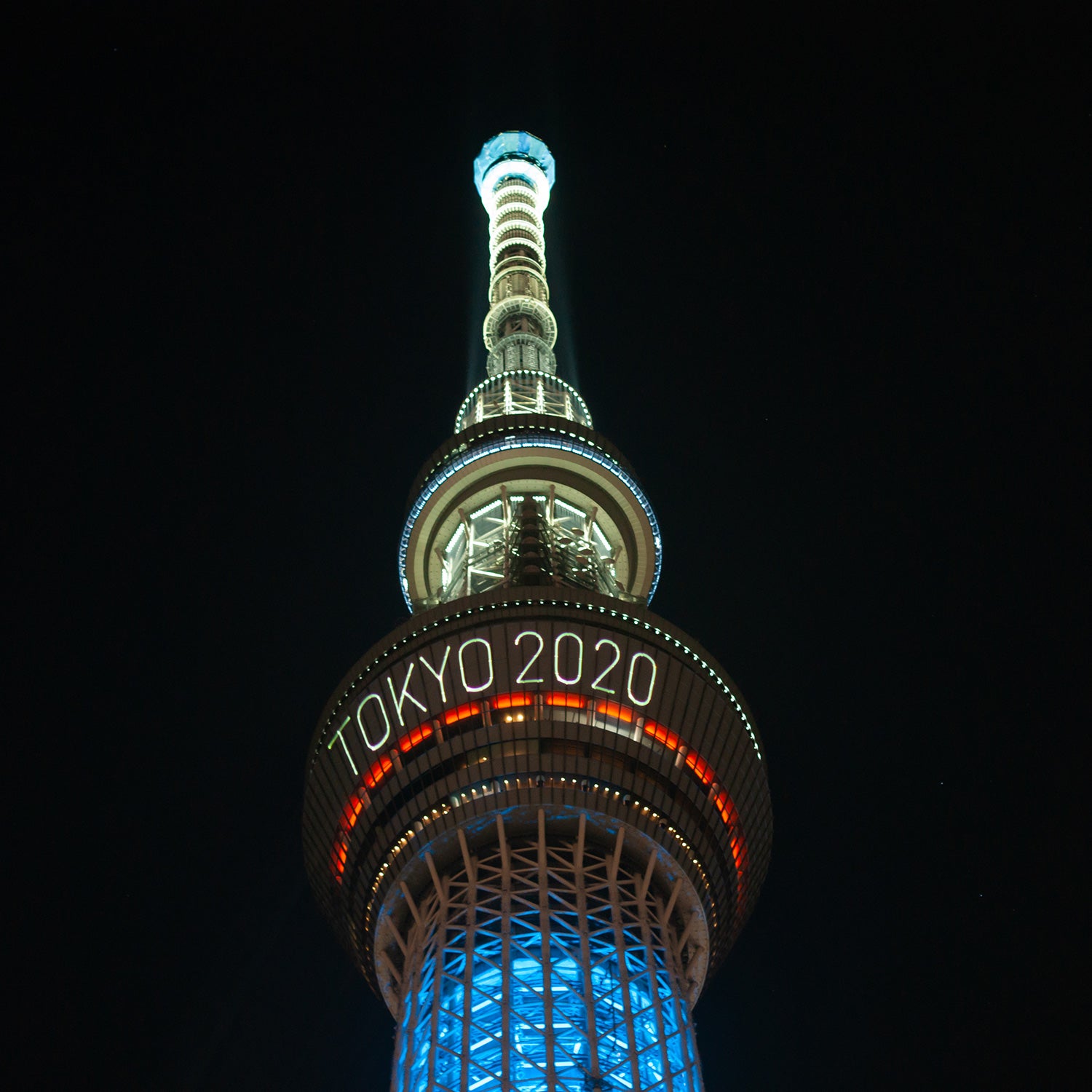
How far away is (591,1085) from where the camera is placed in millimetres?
35281

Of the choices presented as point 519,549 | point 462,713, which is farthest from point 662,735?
point 519,549

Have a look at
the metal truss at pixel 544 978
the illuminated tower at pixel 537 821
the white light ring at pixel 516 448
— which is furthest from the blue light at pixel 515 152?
the metal truss at pixel 544 978

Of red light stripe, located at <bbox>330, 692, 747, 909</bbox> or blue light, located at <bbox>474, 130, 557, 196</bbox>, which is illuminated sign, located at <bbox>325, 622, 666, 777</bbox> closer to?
red light stripe, located at <bbox>330, 692, 747, 909</bbox>

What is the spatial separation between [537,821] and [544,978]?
18.3ft

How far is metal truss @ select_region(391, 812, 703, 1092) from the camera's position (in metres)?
36.6

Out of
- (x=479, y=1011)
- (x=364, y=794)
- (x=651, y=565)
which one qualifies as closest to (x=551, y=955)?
(x=479, y=1011)

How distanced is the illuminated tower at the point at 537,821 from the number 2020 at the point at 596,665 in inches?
2.1

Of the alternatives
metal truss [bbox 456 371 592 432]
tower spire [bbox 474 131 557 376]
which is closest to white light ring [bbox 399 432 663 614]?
metal truss [bbox 456 371 592 432]

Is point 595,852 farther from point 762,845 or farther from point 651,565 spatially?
point 651,565

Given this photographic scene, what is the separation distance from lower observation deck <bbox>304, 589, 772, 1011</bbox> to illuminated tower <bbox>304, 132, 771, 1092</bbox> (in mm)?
60

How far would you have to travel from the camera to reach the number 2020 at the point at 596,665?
4353cm

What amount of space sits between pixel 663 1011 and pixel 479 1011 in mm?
5548

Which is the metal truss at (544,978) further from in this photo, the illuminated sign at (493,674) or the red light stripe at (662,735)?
the illuminated sign at (493,674)

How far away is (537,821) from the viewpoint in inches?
1671
